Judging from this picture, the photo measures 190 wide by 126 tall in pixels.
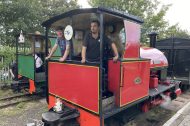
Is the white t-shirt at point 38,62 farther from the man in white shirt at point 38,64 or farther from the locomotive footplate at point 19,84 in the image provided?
the locomotive footplate at point 19,84

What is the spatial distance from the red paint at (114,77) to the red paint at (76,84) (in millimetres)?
614

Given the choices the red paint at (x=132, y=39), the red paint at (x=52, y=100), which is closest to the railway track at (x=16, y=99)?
the red paint at (x=52, y=100)

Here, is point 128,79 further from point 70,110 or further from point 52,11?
point 52,11

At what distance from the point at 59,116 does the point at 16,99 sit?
413 centimetres

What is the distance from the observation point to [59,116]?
3533 millimetres

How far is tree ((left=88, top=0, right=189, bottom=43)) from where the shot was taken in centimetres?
1794

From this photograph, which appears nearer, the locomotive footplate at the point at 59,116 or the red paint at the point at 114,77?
the locomotive footplate at the point at 59,116

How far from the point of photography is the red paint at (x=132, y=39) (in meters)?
4.00

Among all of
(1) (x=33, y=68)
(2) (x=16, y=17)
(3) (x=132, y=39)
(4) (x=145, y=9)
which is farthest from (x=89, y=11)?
(4) (x=145, y=9)

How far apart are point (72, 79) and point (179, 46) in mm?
6433

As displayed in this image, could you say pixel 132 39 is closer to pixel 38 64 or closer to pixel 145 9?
pixel 38 64

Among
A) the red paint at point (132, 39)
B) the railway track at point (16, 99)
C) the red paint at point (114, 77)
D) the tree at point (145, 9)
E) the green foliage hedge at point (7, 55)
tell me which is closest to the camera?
the red paint at point (114, 77)

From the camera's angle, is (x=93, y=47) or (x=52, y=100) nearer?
(x=93, y=47)

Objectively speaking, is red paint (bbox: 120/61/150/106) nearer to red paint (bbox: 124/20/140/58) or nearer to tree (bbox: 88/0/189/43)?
red paint (bbox: 124/20/140/58)
